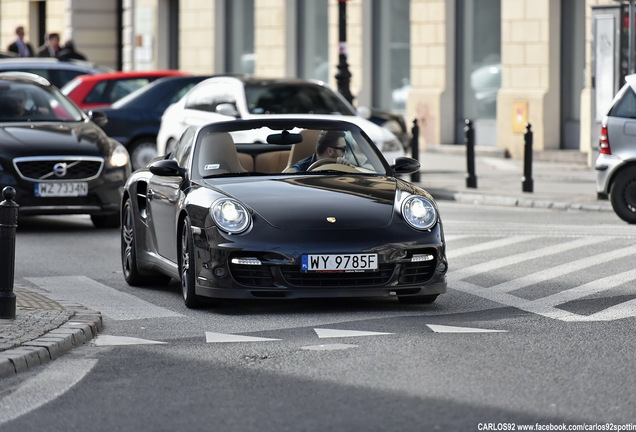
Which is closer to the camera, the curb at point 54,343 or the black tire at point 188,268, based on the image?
the curb at point 54,343

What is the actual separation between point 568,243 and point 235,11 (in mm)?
22644

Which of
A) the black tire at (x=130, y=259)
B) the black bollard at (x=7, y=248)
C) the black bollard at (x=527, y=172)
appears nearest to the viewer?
the black bollard at (x=7, y=248)

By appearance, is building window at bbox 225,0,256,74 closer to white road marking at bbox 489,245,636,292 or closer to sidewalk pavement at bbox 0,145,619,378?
sidewalk pavement at bbox 0,145,619,378

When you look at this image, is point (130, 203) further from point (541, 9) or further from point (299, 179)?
point (541, 9)

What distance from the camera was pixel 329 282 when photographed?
Answer: 31.6 ft

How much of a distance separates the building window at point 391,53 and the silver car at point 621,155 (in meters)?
14.2

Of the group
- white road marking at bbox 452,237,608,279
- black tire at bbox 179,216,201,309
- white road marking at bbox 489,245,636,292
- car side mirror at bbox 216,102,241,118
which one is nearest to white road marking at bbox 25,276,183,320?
black tire at bbox 179,216,201,309

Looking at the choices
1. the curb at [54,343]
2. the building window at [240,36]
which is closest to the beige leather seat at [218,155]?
the curb at [54,343]

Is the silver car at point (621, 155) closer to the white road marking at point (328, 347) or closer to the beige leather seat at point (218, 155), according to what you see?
the beige leather seat at point (218, 155)

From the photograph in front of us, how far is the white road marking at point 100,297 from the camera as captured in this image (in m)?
9.95

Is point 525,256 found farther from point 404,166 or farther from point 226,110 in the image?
point 226,110

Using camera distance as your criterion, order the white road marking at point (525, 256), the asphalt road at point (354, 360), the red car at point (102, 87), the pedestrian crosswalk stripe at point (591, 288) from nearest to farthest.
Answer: the asphalt road at point (354, 360)
the pedestrian crosswalk stripe at point (591, 288)
the white road marking at point (525, 256)
the red car at point (102, 87)

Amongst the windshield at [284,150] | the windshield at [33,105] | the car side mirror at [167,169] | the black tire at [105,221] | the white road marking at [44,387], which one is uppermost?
the windshield at [33,105]

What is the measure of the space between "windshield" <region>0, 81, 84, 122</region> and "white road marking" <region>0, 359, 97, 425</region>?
28.1 ft
